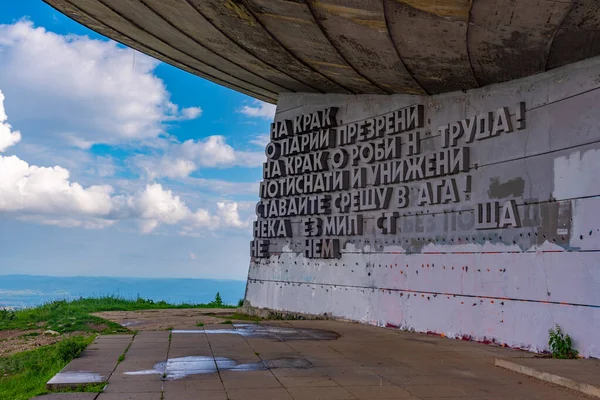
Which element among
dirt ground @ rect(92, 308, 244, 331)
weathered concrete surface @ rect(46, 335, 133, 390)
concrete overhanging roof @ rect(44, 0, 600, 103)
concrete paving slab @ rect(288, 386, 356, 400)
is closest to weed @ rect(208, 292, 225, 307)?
dirt ground @ rect(92, 308, 244, 331)

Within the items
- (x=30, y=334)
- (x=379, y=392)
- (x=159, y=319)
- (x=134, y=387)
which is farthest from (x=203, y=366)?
(x=159, y=319)

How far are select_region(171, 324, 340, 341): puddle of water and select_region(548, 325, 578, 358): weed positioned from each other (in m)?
3.99

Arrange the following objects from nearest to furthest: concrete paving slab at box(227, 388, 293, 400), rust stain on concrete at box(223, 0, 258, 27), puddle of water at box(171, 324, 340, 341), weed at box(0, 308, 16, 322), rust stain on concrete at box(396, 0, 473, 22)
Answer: concrete paving slab at box(227, 388, 293, 400) → rust stain on concrete at box(396, 0, 473, 22) → rust stain on concrete at box(223, 0, 258, 27) → puddle of water at box(171, 324, 340, 341) → weed at box(0, 308, 16, 322)

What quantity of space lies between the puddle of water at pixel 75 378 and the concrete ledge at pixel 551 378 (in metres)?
5.49

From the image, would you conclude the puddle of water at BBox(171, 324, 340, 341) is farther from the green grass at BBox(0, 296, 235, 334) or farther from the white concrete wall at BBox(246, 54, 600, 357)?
the green grass at BBox(0, 296, 235, 334)

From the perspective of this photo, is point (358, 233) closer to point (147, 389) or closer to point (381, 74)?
point (381, 74)

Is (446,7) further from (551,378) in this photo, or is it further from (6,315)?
(6,315)

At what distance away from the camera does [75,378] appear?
23.9 feet

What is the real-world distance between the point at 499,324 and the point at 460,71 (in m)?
4.65

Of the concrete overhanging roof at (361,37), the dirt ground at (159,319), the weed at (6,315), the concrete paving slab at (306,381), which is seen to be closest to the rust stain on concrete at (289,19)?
the concrete overhanging roof at (361,37)

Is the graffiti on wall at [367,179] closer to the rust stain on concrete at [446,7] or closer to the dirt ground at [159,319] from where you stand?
the dirt ground at [159,319]

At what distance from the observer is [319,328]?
1337 cm

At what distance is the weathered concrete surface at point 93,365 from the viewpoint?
702 cm

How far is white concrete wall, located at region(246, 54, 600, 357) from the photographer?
30.5 feet
